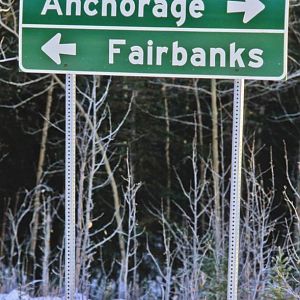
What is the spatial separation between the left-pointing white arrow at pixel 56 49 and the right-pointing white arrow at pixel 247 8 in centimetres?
85

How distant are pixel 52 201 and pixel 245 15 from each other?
4778 mm

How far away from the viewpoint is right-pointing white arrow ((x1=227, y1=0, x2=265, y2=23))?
3.22 metres

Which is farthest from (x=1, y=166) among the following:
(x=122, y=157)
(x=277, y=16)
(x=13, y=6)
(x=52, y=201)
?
(x=277, y=16)

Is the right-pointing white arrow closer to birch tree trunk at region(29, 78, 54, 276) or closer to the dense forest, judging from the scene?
the dense forest

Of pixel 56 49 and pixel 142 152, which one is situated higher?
pixel 56 49

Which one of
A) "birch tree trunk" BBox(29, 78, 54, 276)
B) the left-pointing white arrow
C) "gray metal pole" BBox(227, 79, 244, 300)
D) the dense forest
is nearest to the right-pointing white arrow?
"gray metal pole" BBox(227, 79, 244, 300)

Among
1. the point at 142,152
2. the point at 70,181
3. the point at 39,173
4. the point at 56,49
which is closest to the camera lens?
the point at 56,49

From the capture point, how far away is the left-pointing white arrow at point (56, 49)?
11.1ft

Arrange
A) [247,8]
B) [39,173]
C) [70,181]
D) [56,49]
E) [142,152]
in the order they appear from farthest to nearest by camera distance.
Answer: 1. [142,152]
2. [39,173]
3. [70,181]
4. [56,49]
5. [247,8]

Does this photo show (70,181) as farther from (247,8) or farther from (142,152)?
(142,152)

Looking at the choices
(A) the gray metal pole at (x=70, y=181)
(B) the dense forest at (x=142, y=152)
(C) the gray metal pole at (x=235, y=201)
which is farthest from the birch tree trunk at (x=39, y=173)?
(C) the gray metal pole at (x=235, y=201)

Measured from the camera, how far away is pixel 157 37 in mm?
3297

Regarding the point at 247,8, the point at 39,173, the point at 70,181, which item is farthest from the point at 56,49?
the point at 39,173

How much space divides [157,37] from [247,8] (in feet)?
1.58
